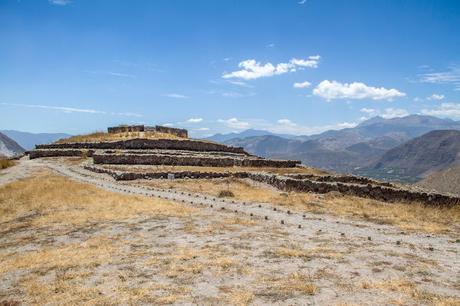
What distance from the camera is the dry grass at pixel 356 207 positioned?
22.5 m

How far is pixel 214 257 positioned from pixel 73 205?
48.9ft

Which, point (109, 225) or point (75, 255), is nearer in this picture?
point (75, 255)

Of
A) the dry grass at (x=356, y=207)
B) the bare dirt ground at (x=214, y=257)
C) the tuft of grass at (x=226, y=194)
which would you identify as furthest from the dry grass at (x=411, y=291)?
the tuft of grass at (x=226, y=194)

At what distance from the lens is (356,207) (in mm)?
27438

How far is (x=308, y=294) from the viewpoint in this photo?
457 inches

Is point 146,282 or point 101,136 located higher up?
point 101,136

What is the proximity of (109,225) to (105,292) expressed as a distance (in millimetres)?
9586

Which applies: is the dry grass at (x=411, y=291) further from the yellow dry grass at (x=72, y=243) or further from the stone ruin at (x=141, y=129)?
the stone ruin at (x=141, y=129)

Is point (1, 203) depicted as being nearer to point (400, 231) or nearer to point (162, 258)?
point (162, 258)

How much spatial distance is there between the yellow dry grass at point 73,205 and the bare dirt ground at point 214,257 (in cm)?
12

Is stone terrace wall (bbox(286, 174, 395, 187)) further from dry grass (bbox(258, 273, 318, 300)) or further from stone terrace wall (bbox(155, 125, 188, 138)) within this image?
stone terrace wall (bbox(155, 125, 188, 138))

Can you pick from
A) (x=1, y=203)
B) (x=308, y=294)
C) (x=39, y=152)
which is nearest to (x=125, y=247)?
(x=308, y=294)

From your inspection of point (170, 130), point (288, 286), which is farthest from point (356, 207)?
point (170, 130)

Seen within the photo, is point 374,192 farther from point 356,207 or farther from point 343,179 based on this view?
point 343,179
